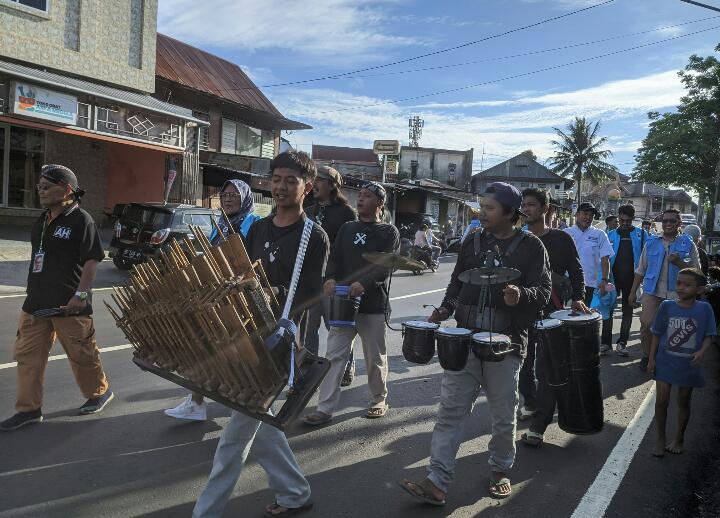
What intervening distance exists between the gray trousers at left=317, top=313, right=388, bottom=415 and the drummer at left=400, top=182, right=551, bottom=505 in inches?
46.0

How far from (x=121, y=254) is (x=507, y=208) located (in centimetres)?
1040

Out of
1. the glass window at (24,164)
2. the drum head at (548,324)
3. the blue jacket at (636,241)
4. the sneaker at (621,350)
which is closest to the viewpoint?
the drum head at (548,324)

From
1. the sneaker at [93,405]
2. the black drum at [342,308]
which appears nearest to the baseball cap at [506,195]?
the black drum at [342,308]

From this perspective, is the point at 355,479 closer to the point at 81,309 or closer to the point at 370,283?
the point at 370,283

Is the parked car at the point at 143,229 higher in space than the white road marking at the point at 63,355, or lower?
higher

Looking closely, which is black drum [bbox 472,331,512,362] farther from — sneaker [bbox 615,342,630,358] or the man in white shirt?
sneaker [bbox 615,342,630,358]

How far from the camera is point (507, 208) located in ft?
11.8

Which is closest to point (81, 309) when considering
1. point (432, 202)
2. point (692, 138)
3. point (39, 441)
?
point (39, 441)

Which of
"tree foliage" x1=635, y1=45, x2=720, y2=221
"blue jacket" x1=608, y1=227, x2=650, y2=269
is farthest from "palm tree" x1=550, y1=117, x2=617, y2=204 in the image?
"blue jacket" x1=608, y1=227, x2=650, y2=269

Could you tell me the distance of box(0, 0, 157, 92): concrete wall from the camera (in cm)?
1477

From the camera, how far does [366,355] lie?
491 centimetres

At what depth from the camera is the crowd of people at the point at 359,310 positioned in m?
3.16

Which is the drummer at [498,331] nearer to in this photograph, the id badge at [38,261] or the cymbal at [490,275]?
the cymbal at [490,275]

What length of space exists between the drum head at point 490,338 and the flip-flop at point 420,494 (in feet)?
2.96
